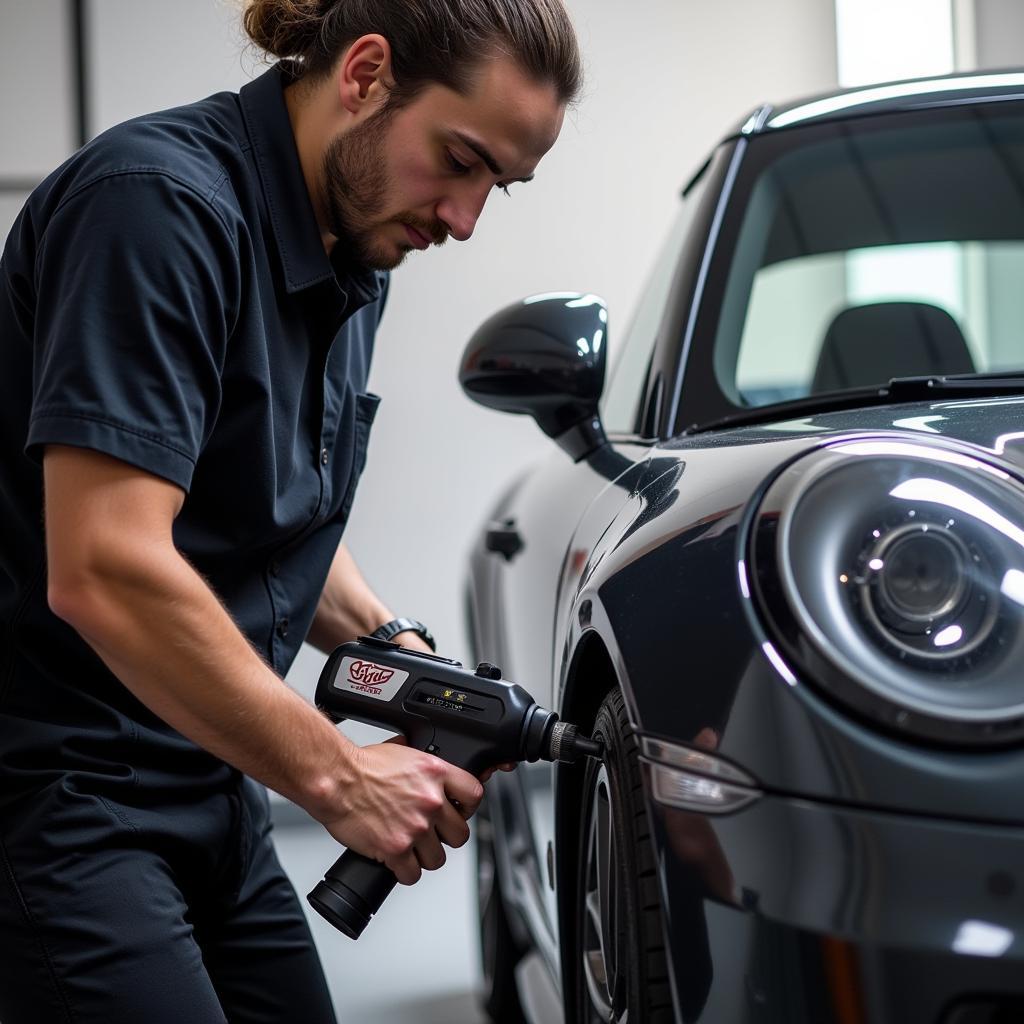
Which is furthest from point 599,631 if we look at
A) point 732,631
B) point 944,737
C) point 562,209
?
point 562,209

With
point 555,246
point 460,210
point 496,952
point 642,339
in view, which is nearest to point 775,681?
point 460,210

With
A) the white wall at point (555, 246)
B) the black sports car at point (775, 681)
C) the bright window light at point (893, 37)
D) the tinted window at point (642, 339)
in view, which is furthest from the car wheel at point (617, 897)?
the bright window light at point (893, 37)

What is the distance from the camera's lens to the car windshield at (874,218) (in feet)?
5.66

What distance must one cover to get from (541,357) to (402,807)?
609 millimetres

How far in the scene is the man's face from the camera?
50.6 inches

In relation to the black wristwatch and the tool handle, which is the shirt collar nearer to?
the black wristwatch

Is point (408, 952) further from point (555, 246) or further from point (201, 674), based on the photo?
point (555, 246)

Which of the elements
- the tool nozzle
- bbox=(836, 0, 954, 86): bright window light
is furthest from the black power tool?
bbox=(836, 0, 954, 86): bright window light

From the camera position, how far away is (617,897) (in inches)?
44.2

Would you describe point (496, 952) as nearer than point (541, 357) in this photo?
No

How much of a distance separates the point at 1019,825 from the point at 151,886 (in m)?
0.82

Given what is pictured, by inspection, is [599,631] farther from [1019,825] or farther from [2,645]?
[2,645]

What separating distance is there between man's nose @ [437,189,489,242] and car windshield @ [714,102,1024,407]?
1.20ft

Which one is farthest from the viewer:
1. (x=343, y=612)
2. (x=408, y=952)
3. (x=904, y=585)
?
(x=408, y=952)
